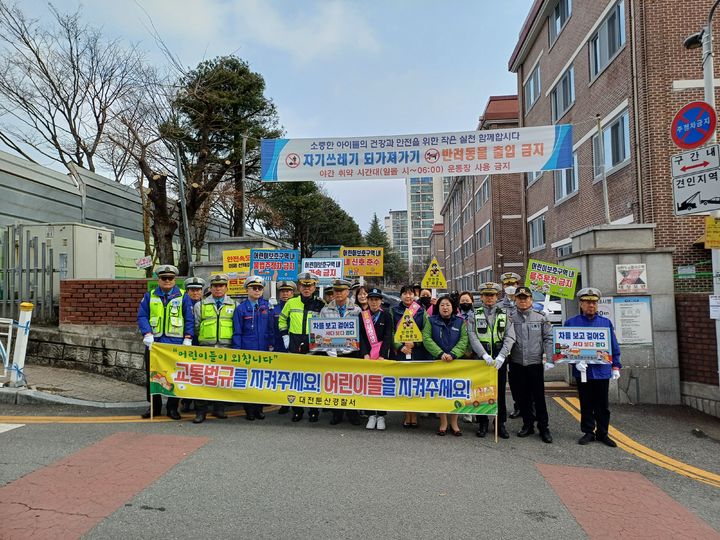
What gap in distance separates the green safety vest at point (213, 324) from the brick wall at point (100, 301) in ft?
9.58

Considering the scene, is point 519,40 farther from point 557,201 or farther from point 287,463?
point 287,463

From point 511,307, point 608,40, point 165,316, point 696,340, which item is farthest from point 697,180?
point 608,40

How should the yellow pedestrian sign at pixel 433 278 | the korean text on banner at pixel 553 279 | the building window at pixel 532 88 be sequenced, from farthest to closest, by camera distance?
the building window at pixel 532 88, the yellow pedestrian sign at pixel 433 278, the korean text on banner at pixel 553 279

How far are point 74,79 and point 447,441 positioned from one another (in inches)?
944

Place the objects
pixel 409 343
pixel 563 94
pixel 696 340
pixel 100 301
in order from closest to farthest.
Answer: pixel 409 343
pixel 696 340
pixel 100 301
pixel 563 94

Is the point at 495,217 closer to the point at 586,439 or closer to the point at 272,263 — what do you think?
the point at 272,263

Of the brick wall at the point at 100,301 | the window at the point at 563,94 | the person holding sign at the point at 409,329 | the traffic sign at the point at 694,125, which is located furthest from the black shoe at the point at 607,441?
the window at the point at 563,94

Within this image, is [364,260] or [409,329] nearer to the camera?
[409,329]

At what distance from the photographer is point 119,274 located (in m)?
18.7

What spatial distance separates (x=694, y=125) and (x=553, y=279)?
3.07 meters

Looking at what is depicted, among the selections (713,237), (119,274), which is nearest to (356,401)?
(713,237)

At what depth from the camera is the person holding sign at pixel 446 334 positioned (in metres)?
6.15

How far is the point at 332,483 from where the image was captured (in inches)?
167

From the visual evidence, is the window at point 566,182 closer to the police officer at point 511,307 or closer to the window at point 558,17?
the window at point 558,17
